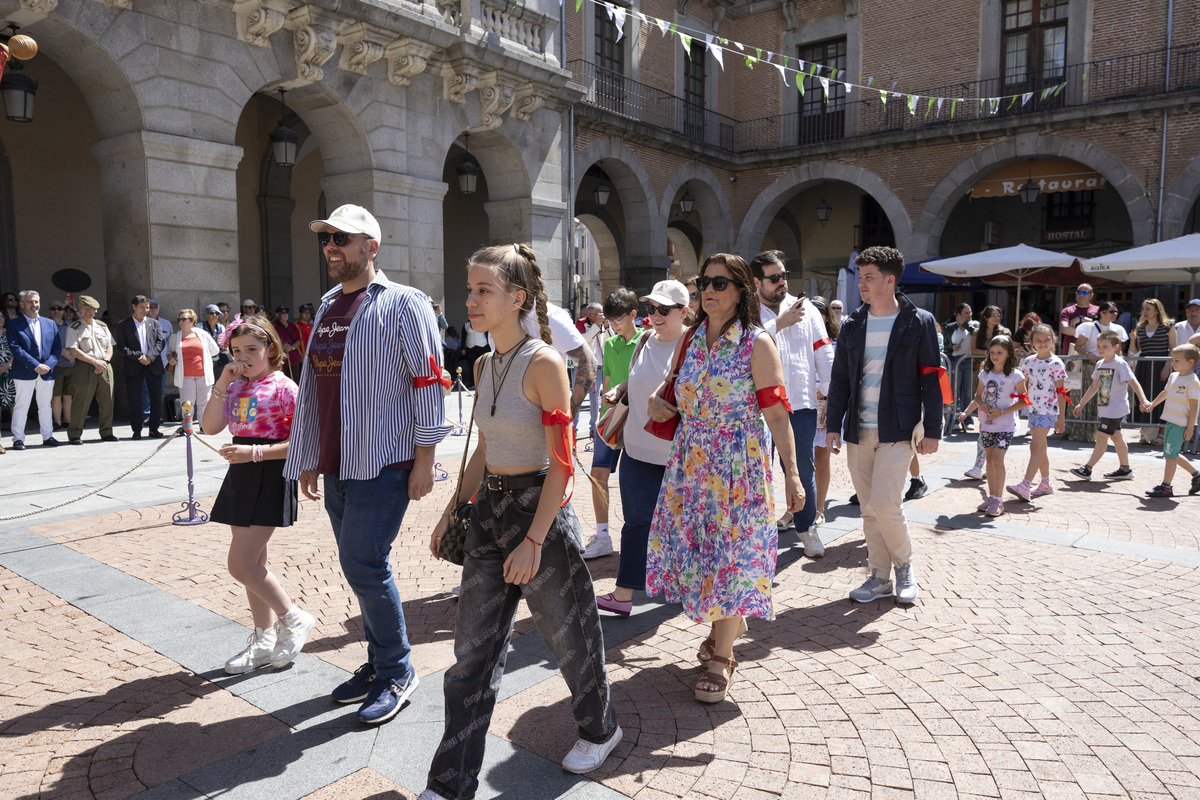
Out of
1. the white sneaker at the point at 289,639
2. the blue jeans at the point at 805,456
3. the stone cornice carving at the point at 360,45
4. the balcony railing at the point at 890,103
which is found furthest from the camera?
the balcony railing at the point at 890,103

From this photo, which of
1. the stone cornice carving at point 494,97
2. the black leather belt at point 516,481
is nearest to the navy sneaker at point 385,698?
the black leather belt at point 516,481

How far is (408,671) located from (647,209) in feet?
61.7

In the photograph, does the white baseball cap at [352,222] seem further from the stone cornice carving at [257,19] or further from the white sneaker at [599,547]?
the stone cornice carving at [257,19]

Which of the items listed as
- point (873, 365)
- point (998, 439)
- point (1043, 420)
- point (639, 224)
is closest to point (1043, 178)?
point (639, 224)

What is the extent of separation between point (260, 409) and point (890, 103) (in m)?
22.9

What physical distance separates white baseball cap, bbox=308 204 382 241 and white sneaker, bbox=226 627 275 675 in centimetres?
183

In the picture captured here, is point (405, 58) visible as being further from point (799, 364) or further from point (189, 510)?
point (799, 364)

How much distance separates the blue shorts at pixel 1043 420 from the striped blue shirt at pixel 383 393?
20.7 ft

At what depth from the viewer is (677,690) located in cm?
350

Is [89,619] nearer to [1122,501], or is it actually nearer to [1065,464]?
[1122,501]

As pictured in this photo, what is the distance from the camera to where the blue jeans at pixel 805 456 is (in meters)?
5.36

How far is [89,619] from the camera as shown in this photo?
14.0ft

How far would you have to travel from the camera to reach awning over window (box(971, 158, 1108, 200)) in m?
21.0

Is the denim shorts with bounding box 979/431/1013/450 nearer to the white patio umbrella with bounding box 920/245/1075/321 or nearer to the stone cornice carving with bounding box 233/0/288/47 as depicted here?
the white patio umbrella with bounding box 920/245/1075/321
